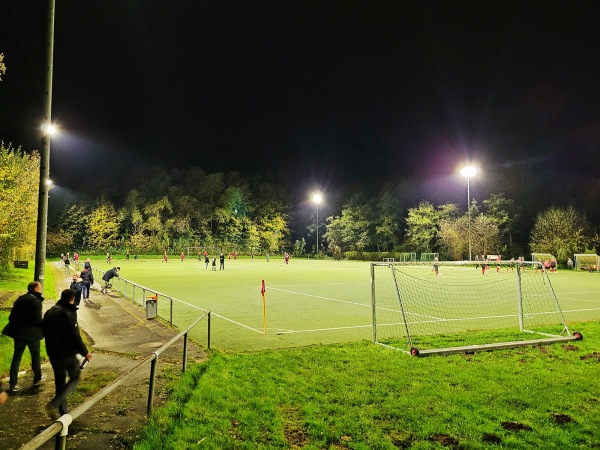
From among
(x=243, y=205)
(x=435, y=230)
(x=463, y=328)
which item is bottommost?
(x=463, y=328)

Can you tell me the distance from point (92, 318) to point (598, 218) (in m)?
71.0

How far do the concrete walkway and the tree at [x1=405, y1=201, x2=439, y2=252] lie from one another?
70.4m

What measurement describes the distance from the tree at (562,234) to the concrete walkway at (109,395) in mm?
58085

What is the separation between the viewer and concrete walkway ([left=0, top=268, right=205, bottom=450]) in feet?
18.4

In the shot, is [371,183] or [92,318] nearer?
[92,318]

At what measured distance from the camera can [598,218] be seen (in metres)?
65.8

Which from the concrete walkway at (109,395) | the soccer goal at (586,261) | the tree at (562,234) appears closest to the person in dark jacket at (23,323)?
the concrete walkway at (109,395)

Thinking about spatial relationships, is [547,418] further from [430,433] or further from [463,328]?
[463,328]

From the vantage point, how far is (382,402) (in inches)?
275

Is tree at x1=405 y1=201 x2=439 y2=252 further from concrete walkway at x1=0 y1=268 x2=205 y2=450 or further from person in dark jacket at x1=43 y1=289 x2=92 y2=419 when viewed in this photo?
person in dark jacket at x1=43 y1=289 x2=92 y2=419

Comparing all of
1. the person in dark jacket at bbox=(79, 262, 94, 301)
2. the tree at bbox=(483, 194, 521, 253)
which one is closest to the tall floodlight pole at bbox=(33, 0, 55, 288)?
the person in dark jacket at bbox=(79, 262, 94, 301)

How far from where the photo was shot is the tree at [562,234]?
57844mm

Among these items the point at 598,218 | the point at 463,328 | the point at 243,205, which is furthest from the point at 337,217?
the point at 463,328

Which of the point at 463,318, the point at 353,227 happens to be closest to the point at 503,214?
the point at 353,227
